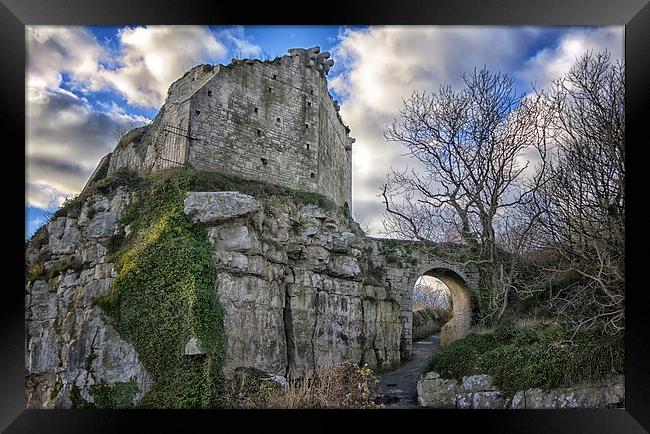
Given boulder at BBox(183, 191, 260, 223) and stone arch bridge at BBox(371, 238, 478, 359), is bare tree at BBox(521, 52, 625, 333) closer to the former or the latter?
stone arch bridge at BBox(371, 238, 478, 359)

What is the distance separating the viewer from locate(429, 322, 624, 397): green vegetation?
5.82m

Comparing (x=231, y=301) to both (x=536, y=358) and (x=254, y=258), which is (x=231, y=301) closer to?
(x=254, y=258)

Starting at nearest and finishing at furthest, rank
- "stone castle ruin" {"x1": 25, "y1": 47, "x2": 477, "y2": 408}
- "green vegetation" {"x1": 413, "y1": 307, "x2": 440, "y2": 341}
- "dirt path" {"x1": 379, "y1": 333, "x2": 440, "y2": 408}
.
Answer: "stone castle ruin" {"x1": 25, "y1": 47, "x2": 477, "y2": 408} → "dirt path" {"x1": 379, "y1": 333, "x2": 440, "y2": 408} → "green vegetation" {"x1": 413, "y1": 307, "x2": 440, "y2": 341}

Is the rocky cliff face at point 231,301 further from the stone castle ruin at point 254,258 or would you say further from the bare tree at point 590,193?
the bare tree at point 590,193

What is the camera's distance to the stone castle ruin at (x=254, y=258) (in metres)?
6.66

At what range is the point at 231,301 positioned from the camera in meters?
6.86

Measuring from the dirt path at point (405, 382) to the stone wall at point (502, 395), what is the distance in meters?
0.26

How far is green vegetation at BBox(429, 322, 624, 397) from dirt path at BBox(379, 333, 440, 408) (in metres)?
0.65

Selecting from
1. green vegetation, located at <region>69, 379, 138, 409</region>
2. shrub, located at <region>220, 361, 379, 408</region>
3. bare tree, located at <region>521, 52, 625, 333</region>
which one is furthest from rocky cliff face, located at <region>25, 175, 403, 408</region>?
bare tree, located at <region>521, 52, 625, 333</region>

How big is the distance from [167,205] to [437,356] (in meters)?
4.84

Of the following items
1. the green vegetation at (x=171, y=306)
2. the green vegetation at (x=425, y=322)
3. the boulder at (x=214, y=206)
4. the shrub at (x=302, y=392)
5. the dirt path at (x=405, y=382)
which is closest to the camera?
the shrub at (x=302, y=392)

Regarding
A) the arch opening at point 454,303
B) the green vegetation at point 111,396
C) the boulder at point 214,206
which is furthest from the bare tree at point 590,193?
the green vegetation at point 111,396
